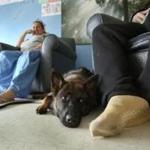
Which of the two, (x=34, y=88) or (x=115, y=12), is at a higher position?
(x=115, y=12)

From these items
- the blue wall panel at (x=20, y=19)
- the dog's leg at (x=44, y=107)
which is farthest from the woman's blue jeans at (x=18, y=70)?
the blue wall panel at (x=20, y=19)

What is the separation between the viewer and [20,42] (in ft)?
9.66

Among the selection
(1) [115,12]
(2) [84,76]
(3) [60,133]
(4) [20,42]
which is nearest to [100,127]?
(3) [60,133]

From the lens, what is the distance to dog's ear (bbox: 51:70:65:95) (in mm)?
1209

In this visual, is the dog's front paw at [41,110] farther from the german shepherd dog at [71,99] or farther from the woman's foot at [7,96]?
the woman's foot at [7,96]

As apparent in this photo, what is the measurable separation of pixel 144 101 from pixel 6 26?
269 centimetres

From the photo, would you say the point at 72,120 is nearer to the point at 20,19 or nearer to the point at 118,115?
the point at 118,115

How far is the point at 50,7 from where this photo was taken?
3025mm

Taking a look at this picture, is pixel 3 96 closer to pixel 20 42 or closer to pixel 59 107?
pixel 59 107

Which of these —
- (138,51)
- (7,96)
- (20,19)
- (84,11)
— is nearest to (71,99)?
(138,51)

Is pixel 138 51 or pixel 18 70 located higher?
pixel 138 51

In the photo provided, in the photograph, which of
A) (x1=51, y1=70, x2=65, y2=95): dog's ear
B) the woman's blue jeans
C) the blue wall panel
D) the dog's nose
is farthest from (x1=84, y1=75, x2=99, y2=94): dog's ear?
the blue wall panel

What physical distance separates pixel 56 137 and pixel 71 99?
21 cm

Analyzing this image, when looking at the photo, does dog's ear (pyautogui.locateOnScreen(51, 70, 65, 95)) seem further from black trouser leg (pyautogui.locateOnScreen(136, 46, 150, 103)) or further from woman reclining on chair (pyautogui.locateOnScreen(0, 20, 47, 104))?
woman reclining on chair (pyautogui.locateOnScreen(0, 20, 47, 104))
